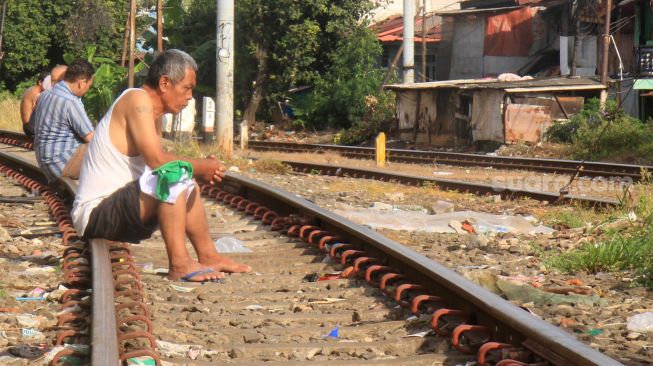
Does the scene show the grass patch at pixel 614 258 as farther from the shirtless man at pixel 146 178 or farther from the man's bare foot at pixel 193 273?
the man's bare foot at pixel 193 273

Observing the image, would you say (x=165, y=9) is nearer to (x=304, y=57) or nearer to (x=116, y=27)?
(x=304, y=57)

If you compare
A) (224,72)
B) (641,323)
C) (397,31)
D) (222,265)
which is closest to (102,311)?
(222,265)

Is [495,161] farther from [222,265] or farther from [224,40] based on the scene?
[222,265]

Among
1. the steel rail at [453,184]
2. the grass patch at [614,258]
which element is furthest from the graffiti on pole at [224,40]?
the grass patch at [614,258]

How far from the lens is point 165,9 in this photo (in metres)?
39.8

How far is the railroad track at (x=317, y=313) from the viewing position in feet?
14.3

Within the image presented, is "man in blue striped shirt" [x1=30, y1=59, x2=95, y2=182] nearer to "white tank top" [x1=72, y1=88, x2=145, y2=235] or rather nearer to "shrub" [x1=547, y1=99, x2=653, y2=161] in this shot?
"white tank top" [x1=72, y1=88, x2=145, y2=235]

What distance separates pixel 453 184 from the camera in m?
13.4

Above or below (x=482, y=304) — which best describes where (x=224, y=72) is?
above

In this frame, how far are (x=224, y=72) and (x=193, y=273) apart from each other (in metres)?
15.7

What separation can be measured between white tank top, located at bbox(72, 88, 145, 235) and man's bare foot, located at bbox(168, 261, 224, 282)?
2.19 feet

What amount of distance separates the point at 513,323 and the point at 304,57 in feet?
104

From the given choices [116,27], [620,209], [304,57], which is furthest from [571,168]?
[116,27]

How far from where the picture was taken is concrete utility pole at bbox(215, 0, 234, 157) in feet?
68.6
